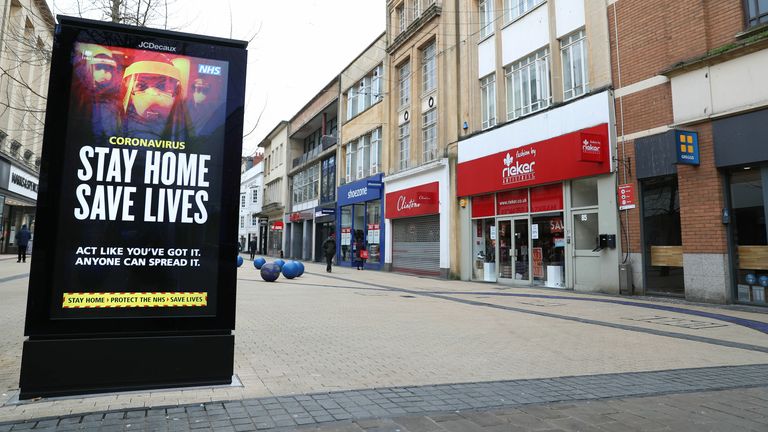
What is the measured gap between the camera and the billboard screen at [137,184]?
12.8 feet

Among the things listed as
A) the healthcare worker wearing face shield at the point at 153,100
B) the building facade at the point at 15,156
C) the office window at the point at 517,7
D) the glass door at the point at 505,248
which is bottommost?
the glass door at the point at 505,248

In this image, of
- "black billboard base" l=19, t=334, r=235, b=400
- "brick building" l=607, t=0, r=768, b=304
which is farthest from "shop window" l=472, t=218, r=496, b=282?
"black billboard base" l=19, t=334, r=235, b=400

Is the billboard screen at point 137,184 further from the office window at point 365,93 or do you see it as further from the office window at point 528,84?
the office window at point 365,93

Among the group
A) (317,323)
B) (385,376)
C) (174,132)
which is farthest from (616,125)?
(174,132)

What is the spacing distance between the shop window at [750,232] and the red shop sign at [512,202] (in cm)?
619

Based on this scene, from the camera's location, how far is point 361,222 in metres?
28.6

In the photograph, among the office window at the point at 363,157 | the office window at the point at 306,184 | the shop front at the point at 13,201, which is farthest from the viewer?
the office window at the point at 306,184

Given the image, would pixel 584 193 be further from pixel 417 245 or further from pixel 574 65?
pixel 417 245

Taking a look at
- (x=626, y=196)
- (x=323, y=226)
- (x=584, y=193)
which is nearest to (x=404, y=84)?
(x=584, y=193)

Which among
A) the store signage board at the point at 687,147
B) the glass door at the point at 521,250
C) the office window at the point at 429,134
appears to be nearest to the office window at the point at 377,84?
the office window at the point at 429,134

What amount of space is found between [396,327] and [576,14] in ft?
38.8

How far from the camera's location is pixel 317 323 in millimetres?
7730

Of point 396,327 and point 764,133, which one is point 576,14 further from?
point 396,327

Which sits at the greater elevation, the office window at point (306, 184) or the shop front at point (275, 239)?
the office window at point (306, 184)
